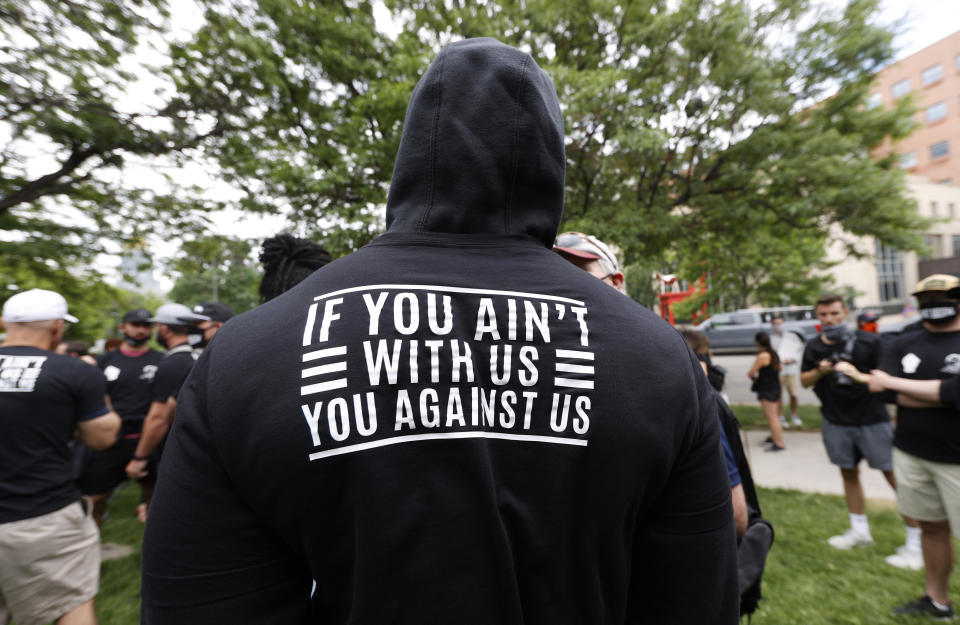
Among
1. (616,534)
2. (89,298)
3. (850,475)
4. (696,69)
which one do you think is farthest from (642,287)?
(616,534)

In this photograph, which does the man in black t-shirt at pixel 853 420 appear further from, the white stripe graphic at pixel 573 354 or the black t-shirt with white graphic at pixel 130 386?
the black t-shirt with white graphic at pixel 130 386

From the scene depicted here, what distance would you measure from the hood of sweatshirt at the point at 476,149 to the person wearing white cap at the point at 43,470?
9.55 feet

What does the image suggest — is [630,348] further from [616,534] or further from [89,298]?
[89,298]

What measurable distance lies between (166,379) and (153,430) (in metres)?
0.44

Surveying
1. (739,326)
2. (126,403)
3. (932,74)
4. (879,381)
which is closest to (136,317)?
(126,403)

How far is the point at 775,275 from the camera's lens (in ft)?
74.8

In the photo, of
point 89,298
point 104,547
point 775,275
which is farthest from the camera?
point 775,275

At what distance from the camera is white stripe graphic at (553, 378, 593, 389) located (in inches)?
34.8

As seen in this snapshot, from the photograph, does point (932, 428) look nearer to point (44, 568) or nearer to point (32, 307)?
point (44, 568)

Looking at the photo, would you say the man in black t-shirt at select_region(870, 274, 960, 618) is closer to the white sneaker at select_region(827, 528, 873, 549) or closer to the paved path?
the white sneaker at select_region(827, 528, 873, 549)

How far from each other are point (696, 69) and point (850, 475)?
6442 mm

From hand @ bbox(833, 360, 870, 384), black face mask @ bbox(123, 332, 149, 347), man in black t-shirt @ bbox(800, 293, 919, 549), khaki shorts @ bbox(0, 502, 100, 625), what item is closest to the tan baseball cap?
hand @ bbox(833, 360, 870, 384)

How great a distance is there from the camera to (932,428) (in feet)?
10.4

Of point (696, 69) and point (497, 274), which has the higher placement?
point (696, 69)
